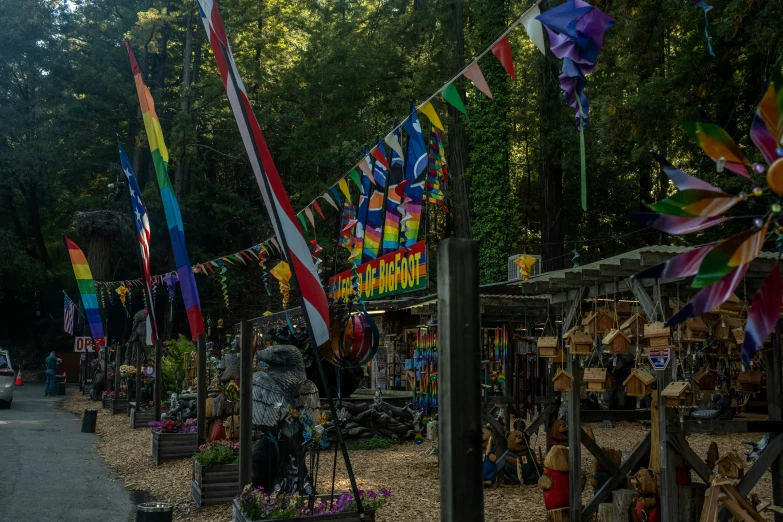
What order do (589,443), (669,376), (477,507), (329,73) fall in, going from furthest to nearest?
(329,73) < (589,443) < (669,376) < (477,507)

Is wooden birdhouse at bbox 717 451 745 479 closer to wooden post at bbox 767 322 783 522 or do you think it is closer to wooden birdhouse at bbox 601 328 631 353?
wooden post at bbox 767 322 783 522

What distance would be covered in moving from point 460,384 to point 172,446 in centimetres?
1125

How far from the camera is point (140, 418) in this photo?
17922mm

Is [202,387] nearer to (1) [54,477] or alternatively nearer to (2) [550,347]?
(1) [54,477]

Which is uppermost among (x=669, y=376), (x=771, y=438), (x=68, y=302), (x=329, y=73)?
(x=329, y=73)

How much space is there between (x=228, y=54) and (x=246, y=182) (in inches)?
1260

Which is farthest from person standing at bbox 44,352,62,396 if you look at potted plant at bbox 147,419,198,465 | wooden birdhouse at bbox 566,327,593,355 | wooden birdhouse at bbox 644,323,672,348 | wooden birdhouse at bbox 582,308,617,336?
wooden birdhouse at bbox 644,323,672,348

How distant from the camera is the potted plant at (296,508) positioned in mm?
6605

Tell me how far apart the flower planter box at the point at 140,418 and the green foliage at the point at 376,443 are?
18.9 feet

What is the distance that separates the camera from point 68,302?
30.3 metres

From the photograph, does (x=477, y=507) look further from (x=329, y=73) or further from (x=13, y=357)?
(x=13, y=357)

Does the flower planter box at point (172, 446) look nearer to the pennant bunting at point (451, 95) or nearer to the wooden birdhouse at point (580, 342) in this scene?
the wooden birdhouse at point (580, 342)

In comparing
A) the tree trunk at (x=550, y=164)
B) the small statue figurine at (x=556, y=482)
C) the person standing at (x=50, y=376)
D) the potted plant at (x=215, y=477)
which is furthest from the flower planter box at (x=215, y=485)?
the person standing at (x=50, y=376)

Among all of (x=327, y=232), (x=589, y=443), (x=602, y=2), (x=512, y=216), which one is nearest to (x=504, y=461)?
(x=589, y=443)
